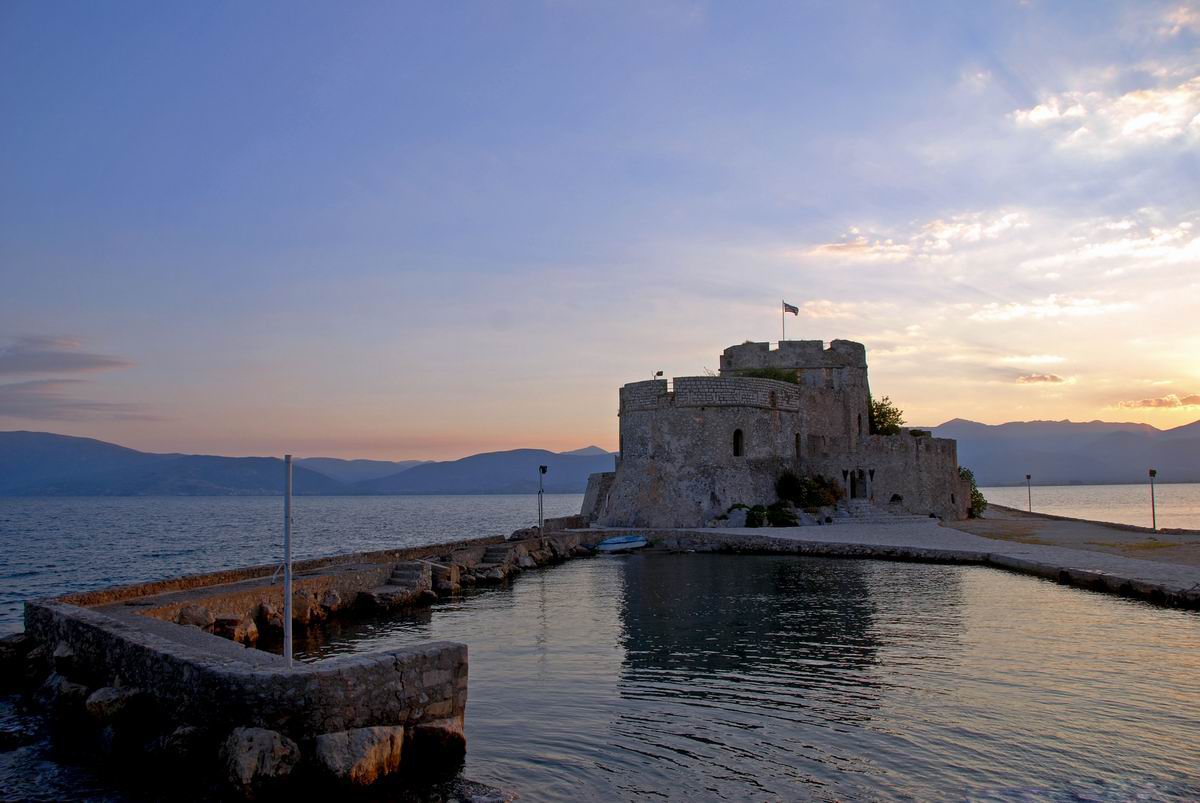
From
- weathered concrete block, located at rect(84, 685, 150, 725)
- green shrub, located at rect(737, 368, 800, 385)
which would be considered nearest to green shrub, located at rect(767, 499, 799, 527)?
green shrub, located at rect(737, 368, 800, 385)

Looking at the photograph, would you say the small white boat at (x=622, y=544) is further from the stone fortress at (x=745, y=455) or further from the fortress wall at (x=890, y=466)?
the fortress wall at (x=890, y=466)

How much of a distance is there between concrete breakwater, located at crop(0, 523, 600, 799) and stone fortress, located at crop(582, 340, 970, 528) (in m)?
25.9

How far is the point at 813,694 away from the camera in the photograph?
1096 centimetres

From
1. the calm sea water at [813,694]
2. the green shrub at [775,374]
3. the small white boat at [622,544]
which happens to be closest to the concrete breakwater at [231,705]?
the calm sea water at [813,694]

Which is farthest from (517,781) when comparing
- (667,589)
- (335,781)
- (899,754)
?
(667,589)

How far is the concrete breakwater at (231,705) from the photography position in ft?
25.9

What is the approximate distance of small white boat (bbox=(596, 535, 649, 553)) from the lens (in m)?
33.2

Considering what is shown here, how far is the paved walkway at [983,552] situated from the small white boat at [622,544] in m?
1.91

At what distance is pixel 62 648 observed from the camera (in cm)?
1210

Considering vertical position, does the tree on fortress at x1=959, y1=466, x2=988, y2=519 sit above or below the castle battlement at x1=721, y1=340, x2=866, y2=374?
below

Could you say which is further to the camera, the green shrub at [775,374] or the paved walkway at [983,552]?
the green shrub at [775,374]

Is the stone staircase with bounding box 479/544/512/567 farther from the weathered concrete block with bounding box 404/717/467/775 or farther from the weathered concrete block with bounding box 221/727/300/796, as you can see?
the weathered concrete block with bounding box 221/727/300/796

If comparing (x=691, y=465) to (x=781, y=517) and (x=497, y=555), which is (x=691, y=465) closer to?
(x=781, y=517)

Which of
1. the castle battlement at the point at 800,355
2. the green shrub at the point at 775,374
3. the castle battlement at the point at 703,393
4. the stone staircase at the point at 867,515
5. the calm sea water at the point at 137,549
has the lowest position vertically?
the calm sea water at the point at 137,549
